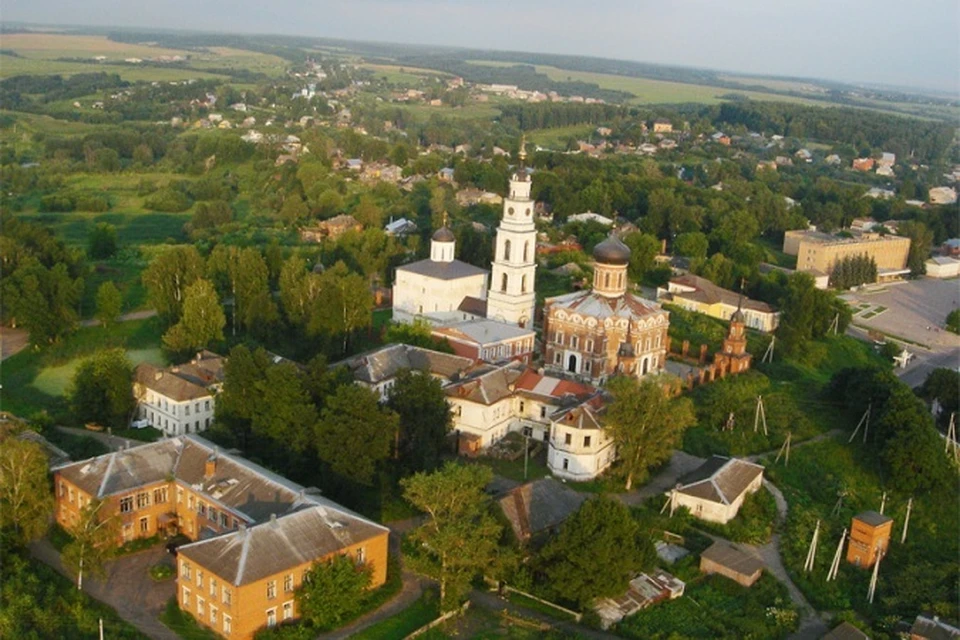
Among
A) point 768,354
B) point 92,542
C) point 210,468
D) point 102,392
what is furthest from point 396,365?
point 768,354

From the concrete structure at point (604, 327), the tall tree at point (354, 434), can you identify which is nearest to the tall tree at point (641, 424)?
the concrete structure at point (604, 327)

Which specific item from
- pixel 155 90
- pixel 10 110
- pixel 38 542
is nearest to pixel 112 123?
pixel 10 110

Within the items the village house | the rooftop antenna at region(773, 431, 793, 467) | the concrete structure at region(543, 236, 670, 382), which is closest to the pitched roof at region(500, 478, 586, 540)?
the village house

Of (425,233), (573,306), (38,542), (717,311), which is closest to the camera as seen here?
(38,542)

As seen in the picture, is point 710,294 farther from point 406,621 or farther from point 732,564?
point 406,621

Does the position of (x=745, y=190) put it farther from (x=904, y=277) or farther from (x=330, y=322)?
(x=330, y=322)

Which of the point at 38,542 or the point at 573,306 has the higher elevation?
the point at 573,306

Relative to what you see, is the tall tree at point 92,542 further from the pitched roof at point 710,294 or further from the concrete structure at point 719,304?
the pitched roof at point 710,294
